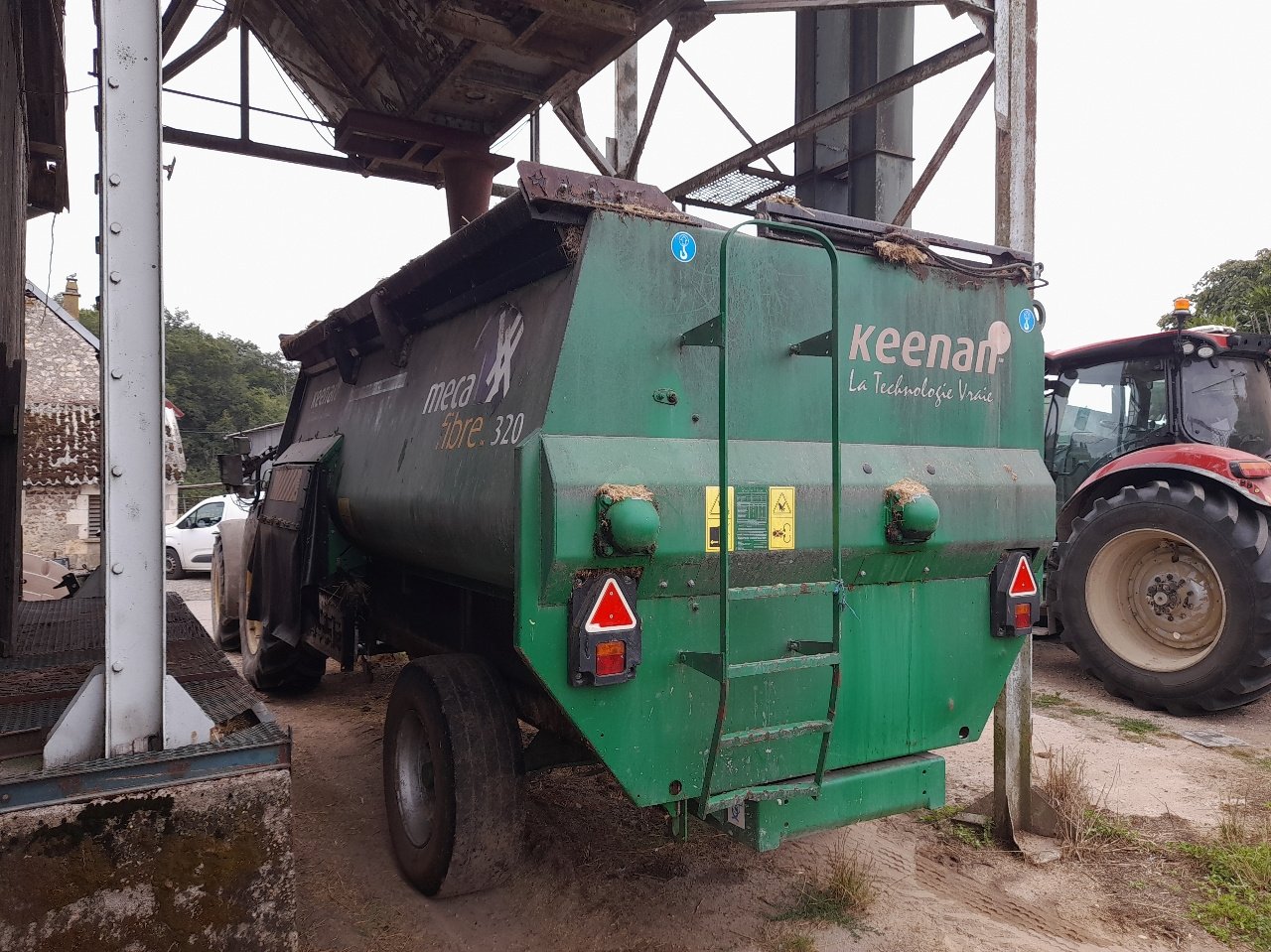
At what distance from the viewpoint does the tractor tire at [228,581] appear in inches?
274

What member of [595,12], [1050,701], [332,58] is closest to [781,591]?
[595,12]

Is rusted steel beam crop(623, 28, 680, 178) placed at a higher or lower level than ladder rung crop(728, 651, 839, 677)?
higher

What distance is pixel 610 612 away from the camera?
2.72 meters

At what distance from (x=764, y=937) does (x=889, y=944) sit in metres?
0.43

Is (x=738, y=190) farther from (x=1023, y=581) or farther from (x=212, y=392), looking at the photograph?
(x=212, y=392)

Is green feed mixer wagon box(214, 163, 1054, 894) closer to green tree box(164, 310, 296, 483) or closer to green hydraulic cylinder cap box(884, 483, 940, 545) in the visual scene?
green hydraulic cylinder cap box(884, 483, 940, 545)

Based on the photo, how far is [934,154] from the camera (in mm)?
5355

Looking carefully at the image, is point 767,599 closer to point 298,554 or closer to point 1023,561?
point 1023,561

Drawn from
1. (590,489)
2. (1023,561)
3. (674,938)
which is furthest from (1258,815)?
(590,489)

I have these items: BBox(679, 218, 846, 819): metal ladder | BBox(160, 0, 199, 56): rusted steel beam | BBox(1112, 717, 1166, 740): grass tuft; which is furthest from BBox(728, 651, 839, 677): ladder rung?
BBox(160, 0, 199, 56): rusted steel beam

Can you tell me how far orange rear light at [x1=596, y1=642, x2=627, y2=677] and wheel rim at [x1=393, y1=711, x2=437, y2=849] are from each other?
3.87 feet

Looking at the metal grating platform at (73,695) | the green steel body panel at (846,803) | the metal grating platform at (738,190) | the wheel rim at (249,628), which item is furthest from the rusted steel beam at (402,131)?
the green steel body panel at (846,803)

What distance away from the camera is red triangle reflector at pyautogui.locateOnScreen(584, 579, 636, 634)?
8.84 ft

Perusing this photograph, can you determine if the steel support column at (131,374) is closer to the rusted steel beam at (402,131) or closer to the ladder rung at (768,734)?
the ladder rung at (768,734)
